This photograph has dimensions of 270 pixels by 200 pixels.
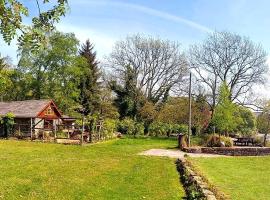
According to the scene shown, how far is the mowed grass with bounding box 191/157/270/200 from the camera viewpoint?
11.7m

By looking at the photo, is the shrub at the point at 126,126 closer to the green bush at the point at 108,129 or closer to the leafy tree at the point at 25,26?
the green bush at the point at 108,129

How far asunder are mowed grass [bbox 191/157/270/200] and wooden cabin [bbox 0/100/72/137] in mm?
17873

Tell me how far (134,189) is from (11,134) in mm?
24347

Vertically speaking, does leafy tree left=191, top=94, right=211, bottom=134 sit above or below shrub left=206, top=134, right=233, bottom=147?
above

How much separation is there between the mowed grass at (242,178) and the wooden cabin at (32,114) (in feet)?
58.6

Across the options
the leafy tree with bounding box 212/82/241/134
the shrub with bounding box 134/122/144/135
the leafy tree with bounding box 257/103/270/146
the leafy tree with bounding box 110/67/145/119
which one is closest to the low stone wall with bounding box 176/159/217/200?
the leafy tree with bounding box 212/82/241/134

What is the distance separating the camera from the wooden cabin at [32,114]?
33.4 meters

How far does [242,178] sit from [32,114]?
2302cm

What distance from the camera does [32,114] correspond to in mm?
33375

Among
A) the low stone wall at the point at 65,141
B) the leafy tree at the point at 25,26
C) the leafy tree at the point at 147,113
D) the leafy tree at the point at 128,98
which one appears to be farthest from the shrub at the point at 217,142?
the leafy tree at the point at 25,26

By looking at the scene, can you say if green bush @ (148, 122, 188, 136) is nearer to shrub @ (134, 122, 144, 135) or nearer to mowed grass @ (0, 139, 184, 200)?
shrub @ (134, 122, 144, 135)

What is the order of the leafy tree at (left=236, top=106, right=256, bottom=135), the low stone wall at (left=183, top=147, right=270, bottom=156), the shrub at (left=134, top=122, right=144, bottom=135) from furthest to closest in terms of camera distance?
the leafy tree at (left=236, top=106, right=256, bottom=135) → the shrub at (left=134, top=122, right=144, bottom=135) → the low stone wall at (left=183, top=147, right=270, bottom=156)

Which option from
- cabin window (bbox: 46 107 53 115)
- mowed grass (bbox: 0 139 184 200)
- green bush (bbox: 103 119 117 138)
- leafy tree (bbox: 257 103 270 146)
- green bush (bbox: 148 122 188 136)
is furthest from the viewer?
green bush (bbox: 148 122 188 136)

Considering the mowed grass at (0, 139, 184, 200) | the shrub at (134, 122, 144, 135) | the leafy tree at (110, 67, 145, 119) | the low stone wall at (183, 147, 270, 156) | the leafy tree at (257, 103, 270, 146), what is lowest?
the low stone wall at (183, 147, 270, 156)
